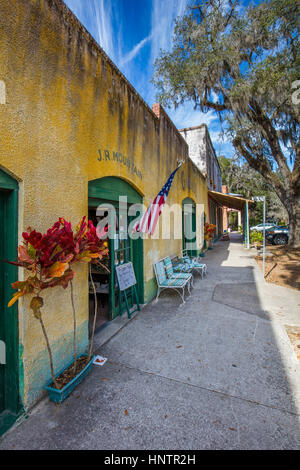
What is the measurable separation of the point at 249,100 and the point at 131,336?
11.1m

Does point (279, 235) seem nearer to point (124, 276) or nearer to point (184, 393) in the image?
point (124, 276)

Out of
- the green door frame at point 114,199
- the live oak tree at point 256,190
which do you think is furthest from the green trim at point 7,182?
the live oak tree at point 256,190

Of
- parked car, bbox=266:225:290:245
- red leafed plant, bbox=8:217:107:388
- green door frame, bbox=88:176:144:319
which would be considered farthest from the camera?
parked car, bbox=266:225:290:245

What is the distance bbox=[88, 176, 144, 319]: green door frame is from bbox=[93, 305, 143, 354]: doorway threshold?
0.47ft

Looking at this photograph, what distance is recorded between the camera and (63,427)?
206 cm

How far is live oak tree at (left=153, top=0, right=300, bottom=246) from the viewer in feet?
30.4

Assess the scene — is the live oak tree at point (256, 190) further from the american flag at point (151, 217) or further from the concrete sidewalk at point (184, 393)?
the concrete sidewalk at point (184, 393)

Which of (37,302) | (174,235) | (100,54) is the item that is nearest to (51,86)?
(100,54)

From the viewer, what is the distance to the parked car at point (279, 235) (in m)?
16.6

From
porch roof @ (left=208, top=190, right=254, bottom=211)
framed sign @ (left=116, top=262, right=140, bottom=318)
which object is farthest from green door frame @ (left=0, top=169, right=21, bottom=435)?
porch roof @ (left=208, top=190, right=254, bottom=211)

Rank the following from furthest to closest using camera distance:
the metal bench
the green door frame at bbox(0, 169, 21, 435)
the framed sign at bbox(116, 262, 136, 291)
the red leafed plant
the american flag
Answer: the metal bench, the american flag, the framed sign at bbox(116, 262, 136, 291), the green door frame at bbox(0, 169, 21, 435), the red leafed plant

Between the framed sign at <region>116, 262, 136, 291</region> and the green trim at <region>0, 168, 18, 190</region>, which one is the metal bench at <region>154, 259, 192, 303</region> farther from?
the green trim at <region>0, 168, 18, 190</region>

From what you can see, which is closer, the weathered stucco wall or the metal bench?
the weathered stucco wall
